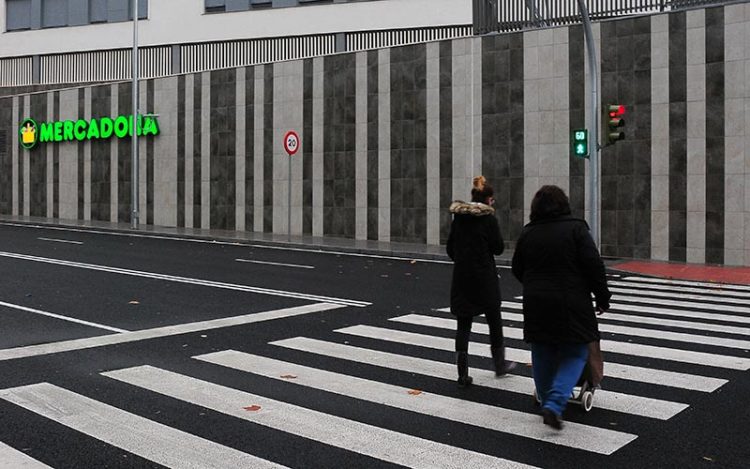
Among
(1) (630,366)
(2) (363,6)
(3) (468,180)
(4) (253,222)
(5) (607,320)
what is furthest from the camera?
(2) (363,6)

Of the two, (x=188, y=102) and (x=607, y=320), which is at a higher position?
(x=188, y=102)

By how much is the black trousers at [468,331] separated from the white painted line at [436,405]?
1.88 feet

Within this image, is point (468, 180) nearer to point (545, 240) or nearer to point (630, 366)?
point (630, 366)

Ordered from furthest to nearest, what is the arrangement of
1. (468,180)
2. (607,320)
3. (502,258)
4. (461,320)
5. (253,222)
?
1. (253,222)
2. (468,180)
3. (502,258)
4. (607,320)
5. (461,320)

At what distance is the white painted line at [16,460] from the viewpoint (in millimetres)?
4918

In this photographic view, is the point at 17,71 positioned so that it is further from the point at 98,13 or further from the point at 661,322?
the point at 661,322

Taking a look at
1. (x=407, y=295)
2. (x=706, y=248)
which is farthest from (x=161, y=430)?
(x=706, y=248)

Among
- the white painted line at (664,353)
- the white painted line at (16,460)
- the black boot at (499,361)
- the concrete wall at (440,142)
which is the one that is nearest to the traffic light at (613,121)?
the concrete wall at (440,142)

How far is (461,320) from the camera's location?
7168 millimetres

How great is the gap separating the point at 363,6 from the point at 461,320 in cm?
2967

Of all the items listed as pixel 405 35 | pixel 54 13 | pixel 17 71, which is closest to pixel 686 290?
pixel 405 35

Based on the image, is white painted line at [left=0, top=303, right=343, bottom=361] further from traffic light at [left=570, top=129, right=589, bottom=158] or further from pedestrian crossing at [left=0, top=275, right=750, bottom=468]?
traffic light at [left=570, top=129, right=589, bottom=158]

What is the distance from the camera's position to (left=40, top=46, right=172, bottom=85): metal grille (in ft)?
119

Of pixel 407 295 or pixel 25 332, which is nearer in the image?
pixel 25 332
